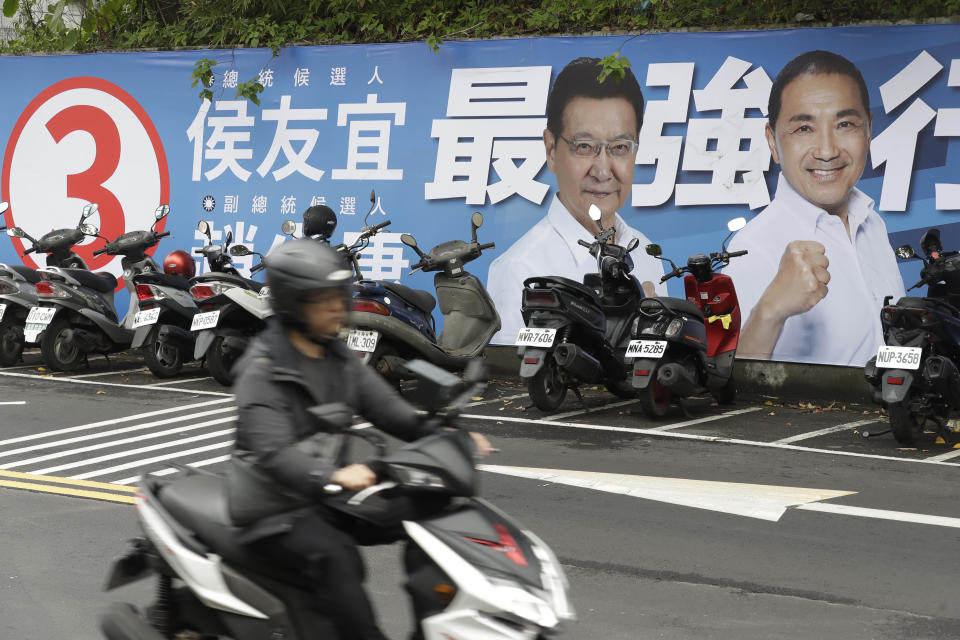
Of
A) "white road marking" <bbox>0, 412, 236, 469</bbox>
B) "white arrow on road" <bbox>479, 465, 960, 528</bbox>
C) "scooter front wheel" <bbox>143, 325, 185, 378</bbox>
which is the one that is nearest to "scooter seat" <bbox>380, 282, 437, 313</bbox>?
"white road marking" <bbox>0, 412, 236, 469</bbox>

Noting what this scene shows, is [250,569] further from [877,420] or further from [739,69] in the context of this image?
[739,69]

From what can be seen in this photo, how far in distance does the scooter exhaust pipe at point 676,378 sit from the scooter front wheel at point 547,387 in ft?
3.34

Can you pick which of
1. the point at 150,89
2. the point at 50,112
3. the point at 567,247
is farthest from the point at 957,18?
the point at 50,112

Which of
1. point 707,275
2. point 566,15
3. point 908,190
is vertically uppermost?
point 566,15

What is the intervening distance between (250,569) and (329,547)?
37cm

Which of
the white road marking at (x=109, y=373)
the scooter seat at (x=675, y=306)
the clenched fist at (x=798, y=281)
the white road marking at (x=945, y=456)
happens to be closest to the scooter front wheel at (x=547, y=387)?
the scooter seat at (x=675, y=306)

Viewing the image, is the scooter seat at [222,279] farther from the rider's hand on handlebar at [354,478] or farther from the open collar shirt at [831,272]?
the rider's hand on handlebar at [354,478]

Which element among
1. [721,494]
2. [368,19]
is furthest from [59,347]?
[721,494]

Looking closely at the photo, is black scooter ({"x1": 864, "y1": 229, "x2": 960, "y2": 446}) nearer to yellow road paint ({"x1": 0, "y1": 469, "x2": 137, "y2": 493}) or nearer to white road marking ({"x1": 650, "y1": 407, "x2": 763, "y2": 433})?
white road marking ({"x1": 650, "y1": 407, "x2": 763, "y2": 433})

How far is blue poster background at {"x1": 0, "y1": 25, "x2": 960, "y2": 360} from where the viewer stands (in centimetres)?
1191

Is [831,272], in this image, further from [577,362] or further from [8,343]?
[8,343]

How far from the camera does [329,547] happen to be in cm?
378

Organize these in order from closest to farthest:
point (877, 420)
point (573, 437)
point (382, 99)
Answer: point (573, 437)
point (877, 420)
point (382, 99)

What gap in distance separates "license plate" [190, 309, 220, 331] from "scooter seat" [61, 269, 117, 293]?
2.18 metres
